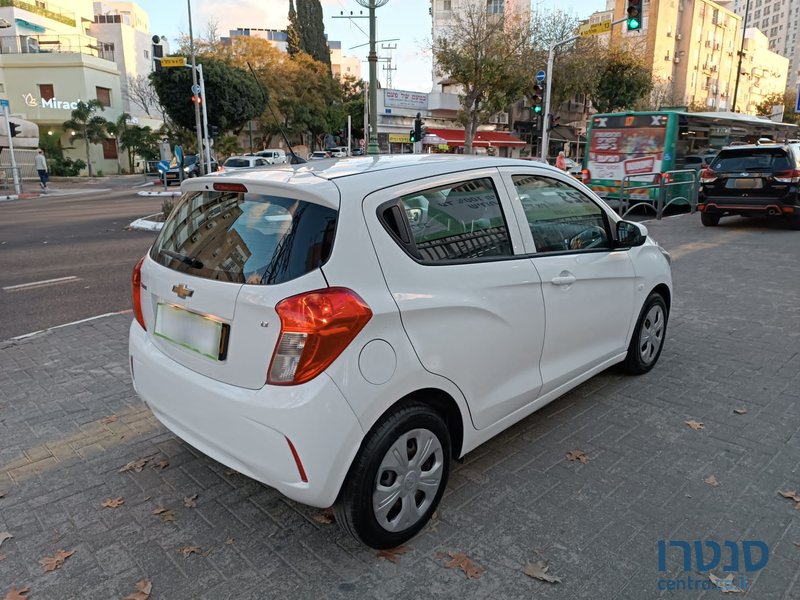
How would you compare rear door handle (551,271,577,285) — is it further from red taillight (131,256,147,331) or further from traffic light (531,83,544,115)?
traffic light (531,83,544,115)

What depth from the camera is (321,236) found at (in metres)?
2.41

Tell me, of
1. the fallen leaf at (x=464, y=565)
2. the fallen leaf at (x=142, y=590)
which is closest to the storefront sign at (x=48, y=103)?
the fallen leaf at (x=142, y=590)

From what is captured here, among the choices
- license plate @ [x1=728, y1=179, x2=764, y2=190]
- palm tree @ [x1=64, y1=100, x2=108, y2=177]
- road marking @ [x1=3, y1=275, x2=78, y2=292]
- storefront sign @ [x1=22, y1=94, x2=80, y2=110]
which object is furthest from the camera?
storefront sign @ [x1=22, y1=94, x2=80, y2=110]

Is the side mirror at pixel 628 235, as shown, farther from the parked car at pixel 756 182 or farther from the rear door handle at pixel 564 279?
the parked car at pixel 756 182

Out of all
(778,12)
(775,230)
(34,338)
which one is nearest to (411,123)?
(775,230)

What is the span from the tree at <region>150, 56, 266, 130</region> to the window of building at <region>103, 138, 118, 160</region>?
930 cm

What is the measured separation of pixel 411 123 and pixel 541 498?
5325 centimetres

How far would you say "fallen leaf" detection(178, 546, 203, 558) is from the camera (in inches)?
104

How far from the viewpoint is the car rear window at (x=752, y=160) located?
11859mm

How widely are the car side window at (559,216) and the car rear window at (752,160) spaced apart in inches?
402

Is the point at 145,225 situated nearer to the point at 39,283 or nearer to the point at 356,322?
the point at 39,283

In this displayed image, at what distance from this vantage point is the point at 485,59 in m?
33.4

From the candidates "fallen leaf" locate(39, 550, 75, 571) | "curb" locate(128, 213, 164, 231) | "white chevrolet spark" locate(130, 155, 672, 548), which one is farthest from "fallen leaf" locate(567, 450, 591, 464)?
"curb" locate(128, 213, 164, 231)

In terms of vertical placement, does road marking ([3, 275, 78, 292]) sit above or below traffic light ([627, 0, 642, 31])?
below
